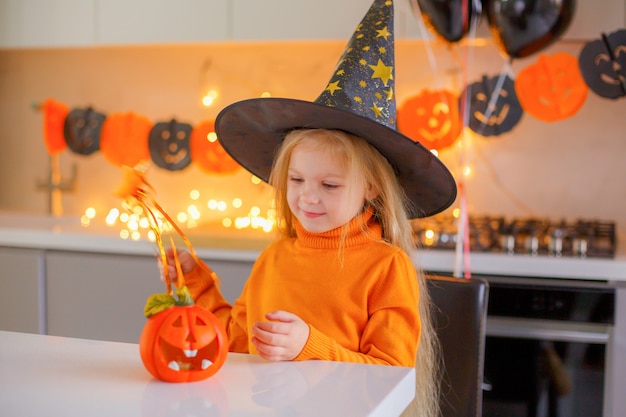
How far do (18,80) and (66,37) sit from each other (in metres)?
0.51

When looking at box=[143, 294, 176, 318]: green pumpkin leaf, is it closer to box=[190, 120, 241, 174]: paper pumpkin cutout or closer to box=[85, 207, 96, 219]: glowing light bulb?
A: box=[190, 120, 241, 174]: paper pumpkin cutout

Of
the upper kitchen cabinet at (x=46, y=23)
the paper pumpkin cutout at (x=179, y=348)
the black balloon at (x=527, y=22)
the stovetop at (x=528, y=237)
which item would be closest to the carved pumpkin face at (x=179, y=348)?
the paper pumpkin cutout at (x=179, y=348)

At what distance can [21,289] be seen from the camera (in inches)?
107

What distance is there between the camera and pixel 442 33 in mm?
2303

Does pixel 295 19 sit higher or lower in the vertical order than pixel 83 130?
higher

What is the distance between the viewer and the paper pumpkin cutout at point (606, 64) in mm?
2207

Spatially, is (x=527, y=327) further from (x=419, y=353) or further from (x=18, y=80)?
(x=18, y=80)

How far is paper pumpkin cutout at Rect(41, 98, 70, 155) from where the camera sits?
301 centimetres

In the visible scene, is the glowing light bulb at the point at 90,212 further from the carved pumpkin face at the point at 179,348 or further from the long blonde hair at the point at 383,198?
the carved pumpkin face at the point at 179,348

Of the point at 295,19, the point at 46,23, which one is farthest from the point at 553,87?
the point at 46,23

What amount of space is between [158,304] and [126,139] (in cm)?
194

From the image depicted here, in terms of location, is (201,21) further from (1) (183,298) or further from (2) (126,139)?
(1) (183,298)

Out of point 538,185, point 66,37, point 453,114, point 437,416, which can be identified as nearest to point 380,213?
point 437,416

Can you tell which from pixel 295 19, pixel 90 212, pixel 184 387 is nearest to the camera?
pixel 184 387
